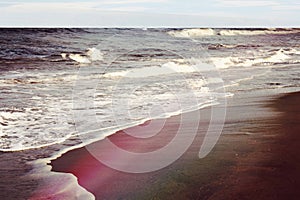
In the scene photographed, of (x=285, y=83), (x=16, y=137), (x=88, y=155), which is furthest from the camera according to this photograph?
(x=285, y=83)

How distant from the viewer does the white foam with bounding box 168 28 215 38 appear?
1897 inches

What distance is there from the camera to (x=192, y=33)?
170 feet

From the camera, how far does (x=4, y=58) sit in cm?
2259

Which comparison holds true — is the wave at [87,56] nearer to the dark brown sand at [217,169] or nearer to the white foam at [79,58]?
the white foam at [79,58]

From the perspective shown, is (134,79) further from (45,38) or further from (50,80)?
(45,38)

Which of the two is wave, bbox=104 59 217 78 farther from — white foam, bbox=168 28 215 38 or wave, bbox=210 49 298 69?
white foam, bbox=168 28 215 38

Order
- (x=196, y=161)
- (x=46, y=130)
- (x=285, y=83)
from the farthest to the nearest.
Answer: (x=285, y=83), (x=46, y=130), (x=196, y=161)

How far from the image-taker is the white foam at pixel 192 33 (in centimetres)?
4817

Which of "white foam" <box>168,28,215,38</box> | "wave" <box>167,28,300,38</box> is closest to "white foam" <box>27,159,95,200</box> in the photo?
"wave" <box>167,28,300,38</box>

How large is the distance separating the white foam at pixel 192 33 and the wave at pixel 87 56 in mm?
21753

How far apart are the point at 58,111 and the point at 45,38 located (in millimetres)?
24755

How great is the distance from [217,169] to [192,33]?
48.0 m

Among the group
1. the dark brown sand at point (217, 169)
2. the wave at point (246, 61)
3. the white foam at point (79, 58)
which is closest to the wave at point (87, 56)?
the white foam at point (79, 58)

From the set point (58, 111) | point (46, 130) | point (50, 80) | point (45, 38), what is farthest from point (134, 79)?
point (45, 38)
